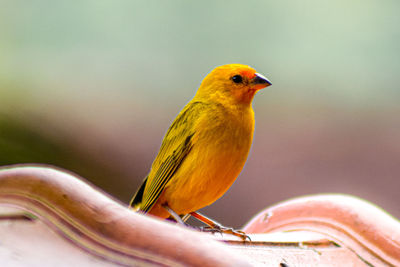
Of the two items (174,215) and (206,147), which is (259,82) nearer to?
(206,147)

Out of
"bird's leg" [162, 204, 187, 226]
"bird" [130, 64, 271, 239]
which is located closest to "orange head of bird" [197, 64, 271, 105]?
"bird" [130, 64, 271, 239]

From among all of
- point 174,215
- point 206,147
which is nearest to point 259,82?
point 206,147

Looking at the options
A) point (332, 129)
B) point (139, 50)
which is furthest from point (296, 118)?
point (139, 50)

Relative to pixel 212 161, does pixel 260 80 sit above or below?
above

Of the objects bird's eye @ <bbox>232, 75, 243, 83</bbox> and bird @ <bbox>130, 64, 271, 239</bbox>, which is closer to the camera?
bird @ <bbox>130, 64, 271, 239</bbox>

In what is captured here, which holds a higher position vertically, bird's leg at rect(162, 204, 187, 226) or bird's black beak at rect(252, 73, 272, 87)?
bird's black beak at rect(252, 73, 272, 87)

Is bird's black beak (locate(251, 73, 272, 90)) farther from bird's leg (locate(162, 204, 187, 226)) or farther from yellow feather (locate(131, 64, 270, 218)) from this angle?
bird's leg (locate(162, 204, 187, 226))
